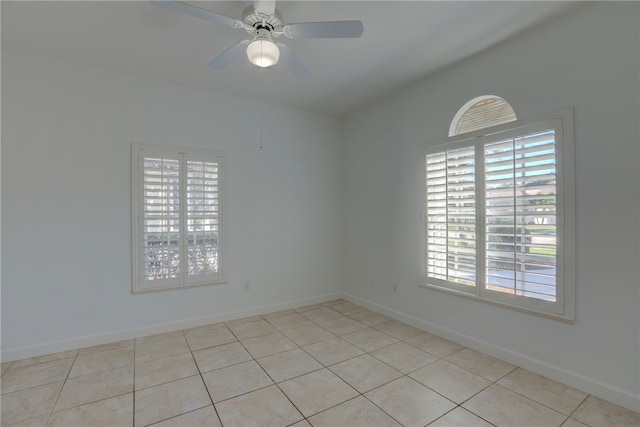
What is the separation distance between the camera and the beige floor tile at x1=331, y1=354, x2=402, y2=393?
7.98 feet

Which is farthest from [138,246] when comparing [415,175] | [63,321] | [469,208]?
[469,208]

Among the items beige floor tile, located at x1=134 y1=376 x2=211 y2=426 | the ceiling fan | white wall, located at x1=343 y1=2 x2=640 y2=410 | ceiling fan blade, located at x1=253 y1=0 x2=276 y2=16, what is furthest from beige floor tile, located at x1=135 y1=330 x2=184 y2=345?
ceiling fan blade, located at x1=253 y1=0 x2=276 y2=16

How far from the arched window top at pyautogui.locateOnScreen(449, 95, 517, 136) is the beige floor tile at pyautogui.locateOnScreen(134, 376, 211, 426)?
11.1 ft

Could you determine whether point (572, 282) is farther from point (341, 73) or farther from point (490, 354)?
point (341, 73)

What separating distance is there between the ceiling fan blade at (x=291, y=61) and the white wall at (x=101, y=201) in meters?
1.73

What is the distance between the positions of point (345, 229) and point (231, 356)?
2562 mm

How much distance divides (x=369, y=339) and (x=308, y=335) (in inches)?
26.9

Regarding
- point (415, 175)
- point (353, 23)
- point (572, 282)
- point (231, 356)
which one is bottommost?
point (231, 356)

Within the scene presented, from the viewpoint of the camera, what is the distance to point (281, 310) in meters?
4.29

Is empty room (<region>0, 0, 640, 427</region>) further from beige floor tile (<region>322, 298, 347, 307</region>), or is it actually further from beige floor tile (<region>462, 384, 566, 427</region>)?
beige floor tile (<region>322, 298, 347, 307</region>)

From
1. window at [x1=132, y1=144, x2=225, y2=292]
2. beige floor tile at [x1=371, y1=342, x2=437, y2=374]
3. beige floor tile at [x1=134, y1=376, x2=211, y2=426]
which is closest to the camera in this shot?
beige floor tile at [x1=134, y1=376, x2=211, y2=426]

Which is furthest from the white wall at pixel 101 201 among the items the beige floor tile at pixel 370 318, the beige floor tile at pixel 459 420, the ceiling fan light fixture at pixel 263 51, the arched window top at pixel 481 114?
the beige floor tile at pixel 459 420

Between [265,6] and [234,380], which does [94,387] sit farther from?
[265,6]

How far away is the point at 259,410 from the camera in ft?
6.89
